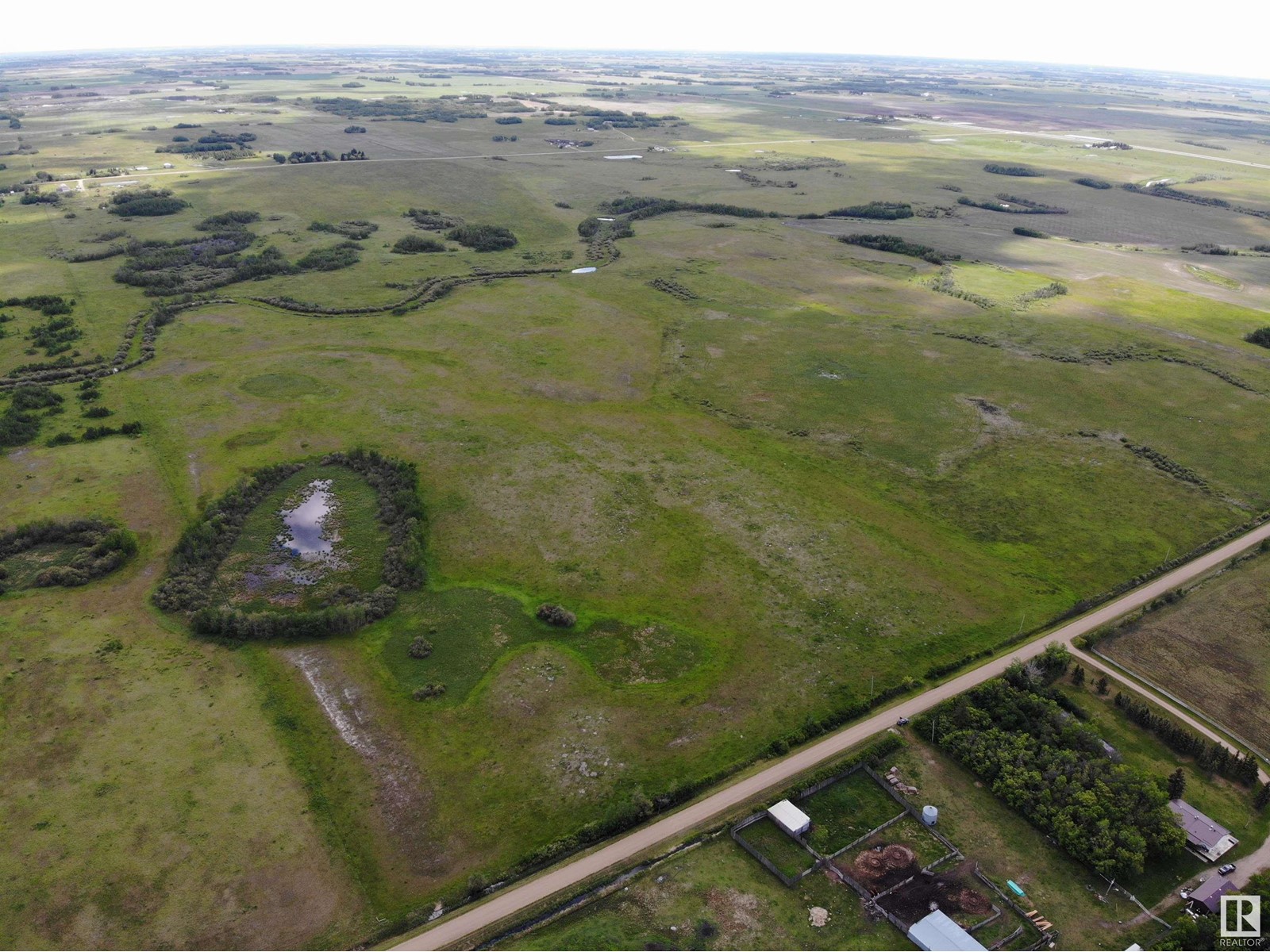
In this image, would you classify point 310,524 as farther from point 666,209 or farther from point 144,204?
point 144,204

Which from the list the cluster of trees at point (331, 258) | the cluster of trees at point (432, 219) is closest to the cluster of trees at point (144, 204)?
the cluster of trees at point (331, 258)

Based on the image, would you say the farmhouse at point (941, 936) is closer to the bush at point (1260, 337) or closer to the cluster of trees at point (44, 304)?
the bush at point (1260, 337)

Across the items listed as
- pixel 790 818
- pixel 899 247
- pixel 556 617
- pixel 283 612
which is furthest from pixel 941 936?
pixel 899 247

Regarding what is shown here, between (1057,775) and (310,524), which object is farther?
(310,524)

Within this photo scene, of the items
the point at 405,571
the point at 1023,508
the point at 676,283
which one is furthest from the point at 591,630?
the point at 676,283

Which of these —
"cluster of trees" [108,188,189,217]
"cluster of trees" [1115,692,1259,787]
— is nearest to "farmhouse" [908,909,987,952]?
"cluster of trees" [1115,692,1259,787]

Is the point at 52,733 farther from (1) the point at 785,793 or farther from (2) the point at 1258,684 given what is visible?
(2) the point at 1258,684
